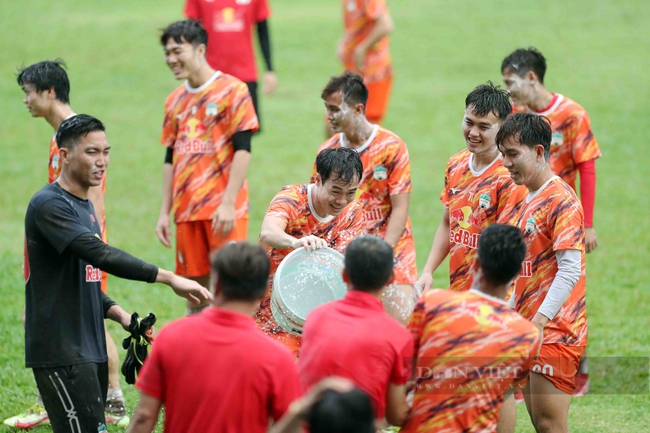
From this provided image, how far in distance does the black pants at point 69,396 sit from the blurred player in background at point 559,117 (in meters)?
4.02

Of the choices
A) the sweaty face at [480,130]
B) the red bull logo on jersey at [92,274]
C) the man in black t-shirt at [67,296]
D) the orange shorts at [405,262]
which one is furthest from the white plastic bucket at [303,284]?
the orange shorts at [405,262]

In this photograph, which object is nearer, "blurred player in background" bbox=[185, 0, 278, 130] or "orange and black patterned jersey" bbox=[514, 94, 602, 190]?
"orange and black patterned jersey" bbox=[514, 94, 602, 190]

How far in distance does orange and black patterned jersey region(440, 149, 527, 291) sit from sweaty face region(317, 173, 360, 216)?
2.78ft

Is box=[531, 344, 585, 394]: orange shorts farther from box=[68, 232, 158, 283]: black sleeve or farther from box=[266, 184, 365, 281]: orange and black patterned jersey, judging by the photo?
box=[68, 232, 158, 283]: black sleeve

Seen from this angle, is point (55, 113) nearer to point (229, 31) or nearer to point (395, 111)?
point (229, 31)

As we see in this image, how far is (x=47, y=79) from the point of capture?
6230 mm

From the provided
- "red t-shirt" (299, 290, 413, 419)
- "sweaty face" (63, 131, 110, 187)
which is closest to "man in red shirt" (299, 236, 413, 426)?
"red t-shirt" (299, 290, 413, 419)

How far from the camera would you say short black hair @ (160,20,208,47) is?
7.19m

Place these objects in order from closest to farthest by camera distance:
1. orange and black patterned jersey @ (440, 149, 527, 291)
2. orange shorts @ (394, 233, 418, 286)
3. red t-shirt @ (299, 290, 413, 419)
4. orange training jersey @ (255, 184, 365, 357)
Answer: red t-shirt @ (299, 290, 413, 419), orange training jersey @ (255, 184, 365, 357), orange and black patterned jersey @ (440, 149, 527, 291), orange shorts @ (394, 233, 418, 286)

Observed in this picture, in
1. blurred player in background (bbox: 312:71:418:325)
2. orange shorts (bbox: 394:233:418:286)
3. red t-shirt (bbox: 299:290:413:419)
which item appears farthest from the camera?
orange shorts (bbox: 394:233:418:286)

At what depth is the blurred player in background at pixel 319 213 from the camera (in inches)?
204

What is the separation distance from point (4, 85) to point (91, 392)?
17889 millimetres

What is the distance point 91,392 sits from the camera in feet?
14.7

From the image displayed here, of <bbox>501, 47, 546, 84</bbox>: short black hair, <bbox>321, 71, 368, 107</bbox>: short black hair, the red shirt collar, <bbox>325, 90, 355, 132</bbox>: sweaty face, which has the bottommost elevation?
the red shirt collar
